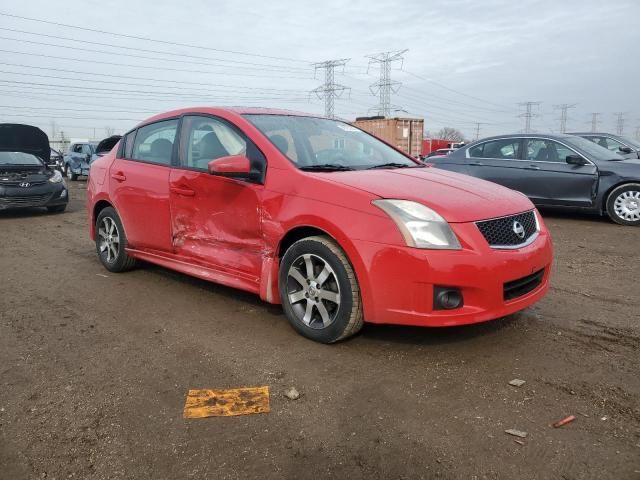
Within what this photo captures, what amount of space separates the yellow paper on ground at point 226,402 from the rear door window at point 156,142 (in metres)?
2.44

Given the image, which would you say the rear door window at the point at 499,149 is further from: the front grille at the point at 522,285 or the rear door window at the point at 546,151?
the front grille at the point at 522,285

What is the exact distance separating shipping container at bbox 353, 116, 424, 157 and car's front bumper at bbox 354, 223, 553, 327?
79.3 feet

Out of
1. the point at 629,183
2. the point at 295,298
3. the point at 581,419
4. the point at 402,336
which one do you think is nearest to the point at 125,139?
the point at 295,298

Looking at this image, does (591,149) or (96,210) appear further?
(591,149)

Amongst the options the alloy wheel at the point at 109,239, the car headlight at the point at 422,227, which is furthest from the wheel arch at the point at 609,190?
the alloy wheel at the point at 109,239

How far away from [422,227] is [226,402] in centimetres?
146

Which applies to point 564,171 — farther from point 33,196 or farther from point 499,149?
point 33,196

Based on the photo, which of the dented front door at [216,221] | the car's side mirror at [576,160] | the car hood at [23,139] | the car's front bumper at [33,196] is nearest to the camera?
the dented front door at [216,221]

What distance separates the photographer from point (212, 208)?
4141mm

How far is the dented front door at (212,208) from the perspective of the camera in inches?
153

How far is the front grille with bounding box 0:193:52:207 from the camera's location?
34.4ft

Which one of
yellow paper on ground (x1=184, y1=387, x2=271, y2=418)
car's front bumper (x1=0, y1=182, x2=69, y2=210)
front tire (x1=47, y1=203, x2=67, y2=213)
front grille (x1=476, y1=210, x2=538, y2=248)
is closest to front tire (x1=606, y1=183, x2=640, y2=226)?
front grille (x1=476, y1=210, x2=538, y2=248)

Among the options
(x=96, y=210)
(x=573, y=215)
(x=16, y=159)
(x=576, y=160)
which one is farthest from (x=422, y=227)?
(x=16, y=159)

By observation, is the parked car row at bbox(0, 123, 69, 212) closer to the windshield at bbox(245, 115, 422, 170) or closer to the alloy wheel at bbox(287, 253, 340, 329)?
the windshield at bbox(245, 115, 422, 170)
